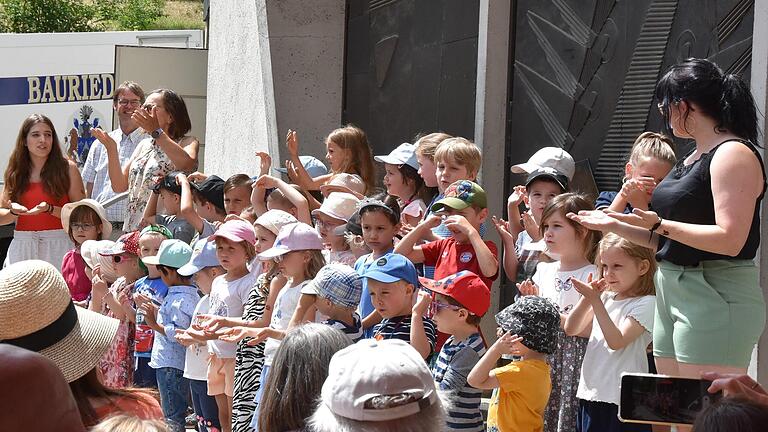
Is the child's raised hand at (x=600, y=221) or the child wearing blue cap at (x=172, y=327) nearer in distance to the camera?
the child's raised hand at (x=600, y=221)

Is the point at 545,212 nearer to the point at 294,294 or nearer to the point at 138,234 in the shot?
the point at 294,294

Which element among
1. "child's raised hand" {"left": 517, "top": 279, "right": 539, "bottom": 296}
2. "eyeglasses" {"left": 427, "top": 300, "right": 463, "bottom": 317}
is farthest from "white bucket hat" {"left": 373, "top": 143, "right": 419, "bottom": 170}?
"child's raised hand" {"left": 517, "top": 279, "right": 539, "bottom": 296}

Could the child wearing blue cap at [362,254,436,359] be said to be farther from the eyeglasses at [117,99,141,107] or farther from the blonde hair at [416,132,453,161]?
the eyeglasses at [117,99,141,107]

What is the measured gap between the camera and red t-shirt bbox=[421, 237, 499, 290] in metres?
6.19

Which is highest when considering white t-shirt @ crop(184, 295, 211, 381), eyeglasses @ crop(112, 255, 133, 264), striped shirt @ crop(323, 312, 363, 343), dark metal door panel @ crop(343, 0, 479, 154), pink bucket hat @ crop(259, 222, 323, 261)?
dark metal door panel @ crop(343, 0, 479, 154)

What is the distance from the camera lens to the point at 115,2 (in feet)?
133

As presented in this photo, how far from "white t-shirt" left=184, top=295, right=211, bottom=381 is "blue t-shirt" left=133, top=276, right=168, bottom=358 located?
59cm

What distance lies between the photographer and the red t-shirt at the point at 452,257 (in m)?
6.19

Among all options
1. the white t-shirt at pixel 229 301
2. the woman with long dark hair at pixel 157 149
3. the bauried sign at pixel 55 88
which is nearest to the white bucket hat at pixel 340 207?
the white t-shirt at pixel 229 301

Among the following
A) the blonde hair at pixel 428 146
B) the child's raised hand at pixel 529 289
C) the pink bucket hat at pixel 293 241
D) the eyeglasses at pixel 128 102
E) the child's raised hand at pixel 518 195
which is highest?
the eyeglasses at pixel 128 102

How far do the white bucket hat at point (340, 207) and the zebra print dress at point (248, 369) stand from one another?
578 millimetres

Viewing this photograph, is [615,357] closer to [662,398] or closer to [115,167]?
[662,398]

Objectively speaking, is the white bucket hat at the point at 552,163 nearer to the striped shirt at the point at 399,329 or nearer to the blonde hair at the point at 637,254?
the striped shirt at the point at 399,329

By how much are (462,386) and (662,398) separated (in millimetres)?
1909
